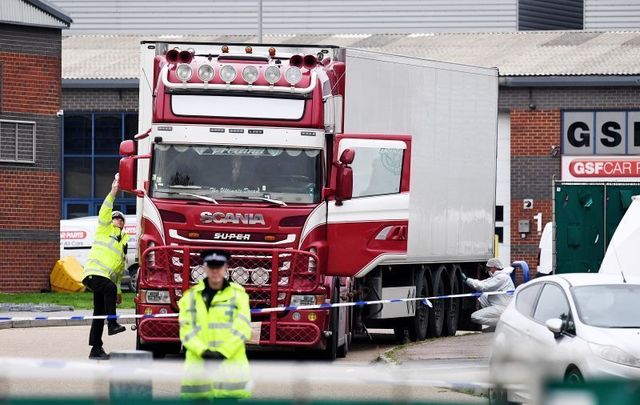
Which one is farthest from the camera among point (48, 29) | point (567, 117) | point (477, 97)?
point (567, 117)

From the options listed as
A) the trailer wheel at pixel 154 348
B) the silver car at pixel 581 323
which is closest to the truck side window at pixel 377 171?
the trailer wheel at pixel 154 348

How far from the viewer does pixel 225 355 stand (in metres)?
9.73

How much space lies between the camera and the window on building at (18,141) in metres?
35.3

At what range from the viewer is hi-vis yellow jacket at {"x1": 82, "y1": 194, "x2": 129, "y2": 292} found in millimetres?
18469

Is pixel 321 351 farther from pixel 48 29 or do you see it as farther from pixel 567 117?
pixel 567 117

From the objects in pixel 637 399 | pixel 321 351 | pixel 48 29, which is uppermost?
pixel 48 29

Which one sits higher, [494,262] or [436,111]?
[436,111]

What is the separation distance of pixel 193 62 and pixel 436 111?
16.5 ft

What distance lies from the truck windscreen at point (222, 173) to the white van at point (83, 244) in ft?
68.0

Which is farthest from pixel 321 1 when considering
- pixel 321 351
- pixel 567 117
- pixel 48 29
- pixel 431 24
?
pixel 321 351

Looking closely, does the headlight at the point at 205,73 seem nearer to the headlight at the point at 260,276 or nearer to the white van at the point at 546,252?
the headlight at the point at 260,276

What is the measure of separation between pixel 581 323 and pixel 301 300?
4882mm

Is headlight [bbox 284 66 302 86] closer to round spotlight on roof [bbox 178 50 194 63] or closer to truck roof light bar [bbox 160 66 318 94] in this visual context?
truck roof light bar [bbox 160 66 318 94]

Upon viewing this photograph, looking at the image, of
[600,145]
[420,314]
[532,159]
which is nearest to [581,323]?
[420,314]
